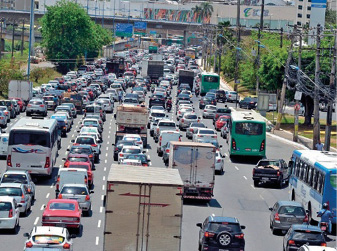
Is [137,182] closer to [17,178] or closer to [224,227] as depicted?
[224,227]

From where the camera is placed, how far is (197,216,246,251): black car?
27.9 meters

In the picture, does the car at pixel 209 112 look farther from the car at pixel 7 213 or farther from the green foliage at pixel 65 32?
the green foliage at pixel 65 32

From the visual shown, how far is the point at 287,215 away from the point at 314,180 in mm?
2814

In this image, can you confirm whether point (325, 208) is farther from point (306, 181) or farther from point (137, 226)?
point (137, 226)

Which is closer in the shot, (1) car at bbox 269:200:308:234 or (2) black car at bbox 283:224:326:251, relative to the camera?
(2) black car at bbox 283:224:326:251

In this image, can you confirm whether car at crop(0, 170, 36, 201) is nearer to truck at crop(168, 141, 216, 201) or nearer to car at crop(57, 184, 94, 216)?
car at crop(57, 184, 94, 216)

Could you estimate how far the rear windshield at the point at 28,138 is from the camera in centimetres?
4425

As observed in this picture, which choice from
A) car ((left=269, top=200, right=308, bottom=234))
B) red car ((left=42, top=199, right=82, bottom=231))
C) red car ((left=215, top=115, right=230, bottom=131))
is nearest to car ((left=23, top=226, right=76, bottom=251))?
red car ((left=42, top=199, right=82, bottom=231))

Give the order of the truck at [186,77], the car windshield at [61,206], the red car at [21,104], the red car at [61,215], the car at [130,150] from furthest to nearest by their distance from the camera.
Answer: the truck at [186,77] < the red car at [21,104] < the car at [130,150] < the car windshield at [61,206] < the red car at [61,215]

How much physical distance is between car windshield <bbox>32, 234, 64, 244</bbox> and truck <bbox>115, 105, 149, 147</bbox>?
33051mm

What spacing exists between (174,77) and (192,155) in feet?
311

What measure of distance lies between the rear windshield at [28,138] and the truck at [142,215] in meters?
20.4

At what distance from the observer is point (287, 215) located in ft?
111

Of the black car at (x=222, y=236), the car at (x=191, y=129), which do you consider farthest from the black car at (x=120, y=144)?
the black car at (x=222, y=236)
